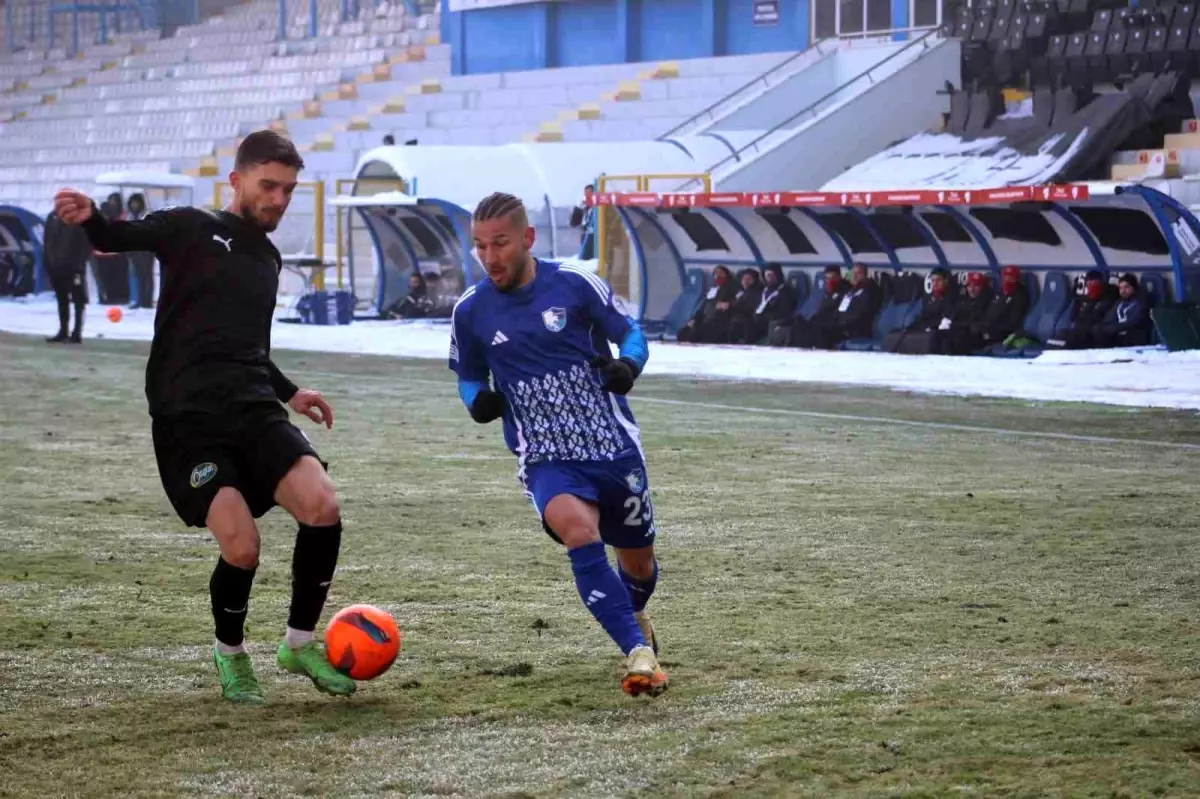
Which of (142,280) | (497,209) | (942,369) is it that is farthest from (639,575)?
(142,280)

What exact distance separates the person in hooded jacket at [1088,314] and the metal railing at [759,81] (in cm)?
1471

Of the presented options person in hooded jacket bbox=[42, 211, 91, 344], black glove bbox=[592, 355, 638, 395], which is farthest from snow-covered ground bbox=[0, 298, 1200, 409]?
black glove bbox=[592, 355, 638, 395]

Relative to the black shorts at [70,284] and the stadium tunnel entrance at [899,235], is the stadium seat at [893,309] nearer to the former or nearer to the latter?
the stadium tunnel entrance at [899,235]

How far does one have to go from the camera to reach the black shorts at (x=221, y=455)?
5.61m

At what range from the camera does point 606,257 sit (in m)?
26.2

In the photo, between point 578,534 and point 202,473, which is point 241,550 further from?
point 578,534

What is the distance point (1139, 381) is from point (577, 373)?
12107 millimetres

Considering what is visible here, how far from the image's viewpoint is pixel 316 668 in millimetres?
5668

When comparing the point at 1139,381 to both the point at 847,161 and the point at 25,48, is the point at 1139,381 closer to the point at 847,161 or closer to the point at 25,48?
the point at 847,161

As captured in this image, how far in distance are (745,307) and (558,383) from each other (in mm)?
17546

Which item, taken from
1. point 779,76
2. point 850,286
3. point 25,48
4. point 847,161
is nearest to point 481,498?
point 850,286

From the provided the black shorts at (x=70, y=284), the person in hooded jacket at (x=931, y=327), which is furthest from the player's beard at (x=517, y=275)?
the black shorts at (x=70, y=284)

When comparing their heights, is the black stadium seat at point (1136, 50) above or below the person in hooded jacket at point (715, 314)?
above

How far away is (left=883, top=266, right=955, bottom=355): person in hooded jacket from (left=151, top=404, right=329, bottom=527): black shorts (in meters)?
15.7
